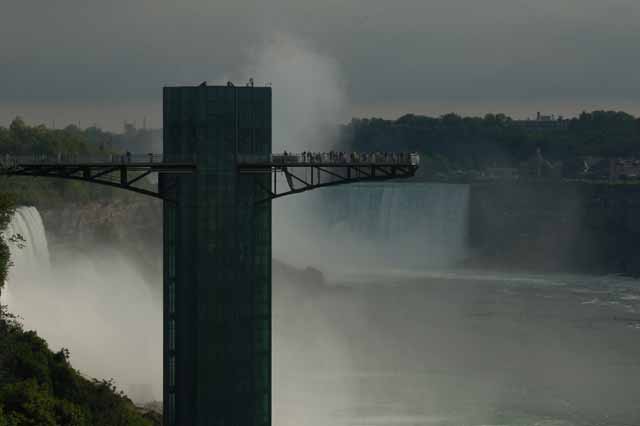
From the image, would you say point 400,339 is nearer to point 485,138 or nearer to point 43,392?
point 43,392

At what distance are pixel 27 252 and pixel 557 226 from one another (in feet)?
182

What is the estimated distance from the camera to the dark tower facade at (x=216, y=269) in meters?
A: 23.3

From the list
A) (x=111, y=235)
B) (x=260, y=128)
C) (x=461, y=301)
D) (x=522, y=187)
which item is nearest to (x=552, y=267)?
(x=522, y=187)

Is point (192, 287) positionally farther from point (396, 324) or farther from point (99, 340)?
point (396, 324)

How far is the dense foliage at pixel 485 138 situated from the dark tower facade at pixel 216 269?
107328mm

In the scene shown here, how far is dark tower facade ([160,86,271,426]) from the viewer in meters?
23.3

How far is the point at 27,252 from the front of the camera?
47.9 m

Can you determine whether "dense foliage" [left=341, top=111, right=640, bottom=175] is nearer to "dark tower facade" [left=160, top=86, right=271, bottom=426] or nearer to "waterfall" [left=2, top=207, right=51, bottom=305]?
"waterfall" [left=2, top=207, right=51, bottom=305]

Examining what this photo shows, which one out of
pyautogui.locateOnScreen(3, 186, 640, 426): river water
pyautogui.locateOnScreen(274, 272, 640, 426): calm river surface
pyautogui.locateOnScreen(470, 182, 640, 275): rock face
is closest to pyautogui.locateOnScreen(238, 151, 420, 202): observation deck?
pyautogui.locateOnScreen(3, 186, 640, 426): river water

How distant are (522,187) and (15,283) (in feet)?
201

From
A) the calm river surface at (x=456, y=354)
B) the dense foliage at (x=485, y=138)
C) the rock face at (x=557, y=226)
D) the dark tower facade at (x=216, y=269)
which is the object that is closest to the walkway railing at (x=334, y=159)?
the dark tower facade at (x=216, y=269)

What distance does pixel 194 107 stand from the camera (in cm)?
2348

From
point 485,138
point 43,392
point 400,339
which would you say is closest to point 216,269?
point 43,392

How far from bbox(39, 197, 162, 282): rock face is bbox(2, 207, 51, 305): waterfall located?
8.89 meters
